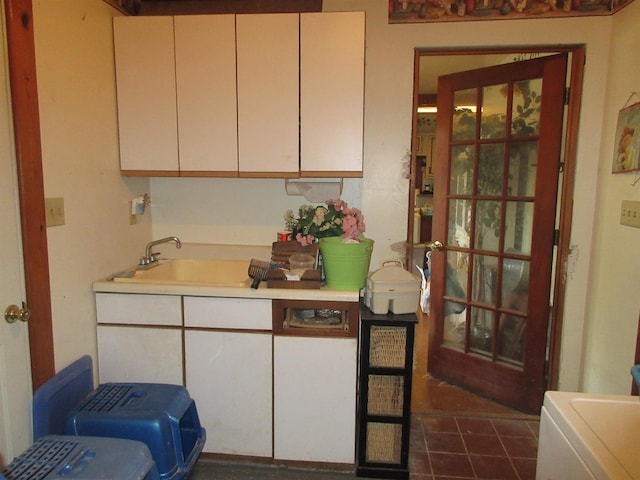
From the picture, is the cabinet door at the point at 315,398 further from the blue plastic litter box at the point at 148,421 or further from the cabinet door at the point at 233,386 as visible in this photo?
the blue plastic litter box at the point at 148,421

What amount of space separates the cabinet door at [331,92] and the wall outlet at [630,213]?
4.23ft

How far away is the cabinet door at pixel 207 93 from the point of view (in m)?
2.02

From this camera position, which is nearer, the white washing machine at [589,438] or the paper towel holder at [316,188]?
the white washing machine at [589,438]

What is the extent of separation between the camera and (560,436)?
3.44ft

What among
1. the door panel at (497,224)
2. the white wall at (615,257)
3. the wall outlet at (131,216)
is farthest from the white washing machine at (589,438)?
the wall outlet at (131,216)

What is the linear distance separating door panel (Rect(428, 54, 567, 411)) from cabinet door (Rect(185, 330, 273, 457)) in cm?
142

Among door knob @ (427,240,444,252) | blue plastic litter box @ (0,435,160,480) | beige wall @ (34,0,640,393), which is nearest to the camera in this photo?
blue plastic litter box @ (0,435,160,480)

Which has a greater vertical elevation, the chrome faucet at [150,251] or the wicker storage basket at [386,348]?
the chrome faucet at [150,251]

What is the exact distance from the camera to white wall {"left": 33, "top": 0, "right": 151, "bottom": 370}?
5.39 feet

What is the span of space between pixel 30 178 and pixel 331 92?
1.32 meters

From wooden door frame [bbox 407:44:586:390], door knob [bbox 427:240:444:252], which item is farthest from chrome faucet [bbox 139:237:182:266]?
door knob [bbox 427:240:444:252]

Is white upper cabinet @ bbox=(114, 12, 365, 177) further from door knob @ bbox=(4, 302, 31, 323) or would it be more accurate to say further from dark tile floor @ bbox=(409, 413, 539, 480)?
dark tile floor @ bbox=(409, 413, 539, 480)

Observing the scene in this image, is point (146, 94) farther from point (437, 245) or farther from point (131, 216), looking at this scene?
point (437, 245)

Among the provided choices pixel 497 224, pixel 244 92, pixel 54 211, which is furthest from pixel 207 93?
pixel 497 224
